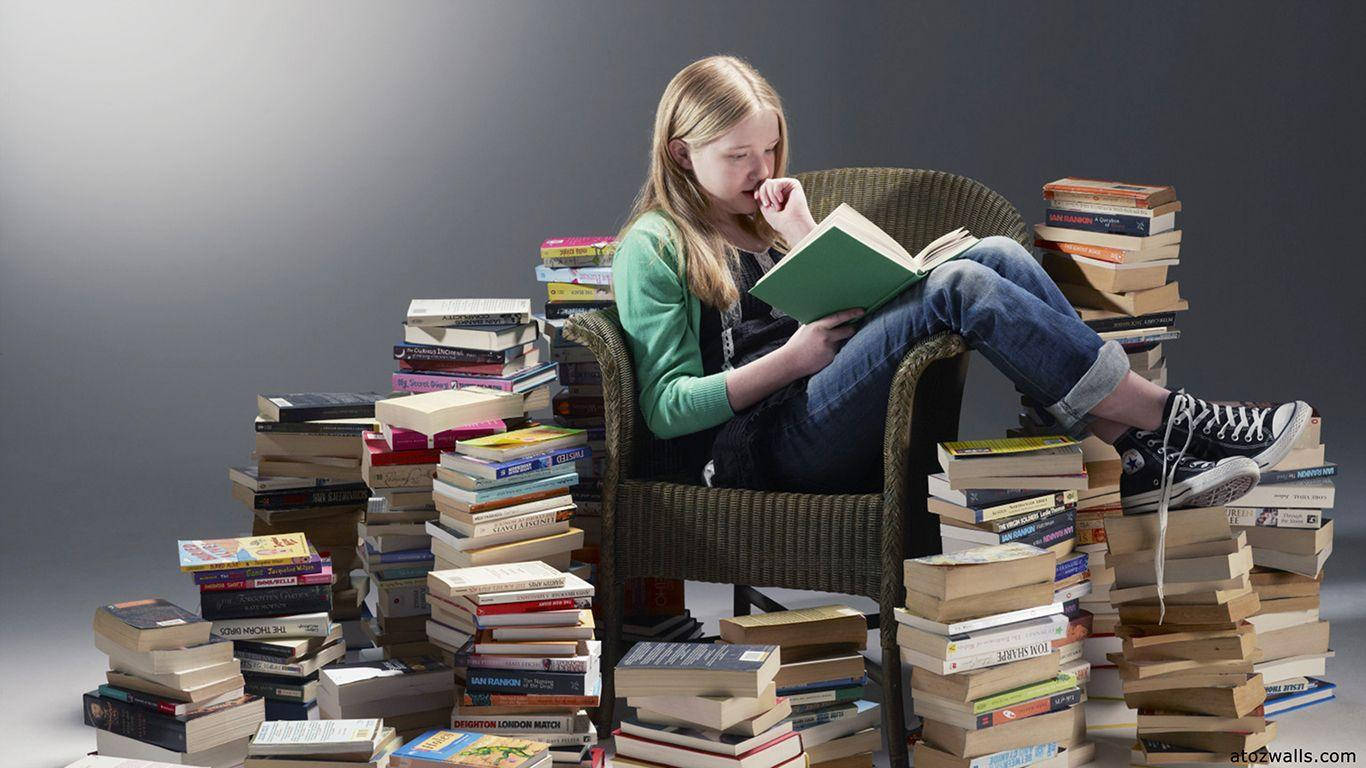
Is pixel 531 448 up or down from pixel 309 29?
down

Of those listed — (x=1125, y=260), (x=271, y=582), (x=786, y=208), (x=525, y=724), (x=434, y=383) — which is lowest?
(x=525, y=724)

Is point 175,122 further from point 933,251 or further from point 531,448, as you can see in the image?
point 933,251

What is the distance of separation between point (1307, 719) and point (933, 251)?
124 centimetres

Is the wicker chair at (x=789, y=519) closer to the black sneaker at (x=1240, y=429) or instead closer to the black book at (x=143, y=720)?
the black sneaker at (x=1240, y=429)

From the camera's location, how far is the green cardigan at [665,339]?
3.25 metres

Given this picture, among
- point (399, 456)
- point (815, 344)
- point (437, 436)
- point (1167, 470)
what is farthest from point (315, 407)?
point (1167, 470)

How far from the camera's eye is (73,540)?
4531 millimetres

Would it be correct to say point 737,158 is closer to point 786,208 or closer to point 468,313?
point 786,208

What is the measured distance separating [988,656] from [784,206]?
109cm

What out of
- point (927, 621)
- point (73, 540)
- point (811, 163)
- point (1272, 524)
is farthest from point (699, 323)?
point (811, 163)

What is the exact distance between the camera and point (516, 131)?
20.1 ft

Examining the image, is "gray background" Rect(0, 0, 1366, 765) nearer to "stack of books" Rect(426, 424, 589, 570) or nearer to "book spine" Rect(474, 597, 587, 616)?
"stack of books" Rect(426, 424, 589, 570)

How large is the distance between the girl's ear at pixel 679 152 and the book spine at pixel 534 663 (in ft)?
3.63

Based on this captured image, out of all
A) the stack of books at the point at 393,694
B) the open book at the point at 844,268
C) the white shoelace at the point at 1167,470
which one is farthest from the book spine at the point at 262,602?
the white shoelace at the point at 1167,470
